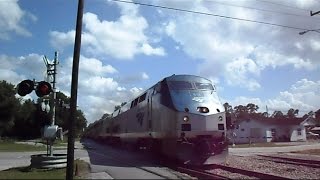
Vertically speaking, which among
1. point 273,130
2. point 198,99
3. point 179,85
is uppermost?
point 273,130

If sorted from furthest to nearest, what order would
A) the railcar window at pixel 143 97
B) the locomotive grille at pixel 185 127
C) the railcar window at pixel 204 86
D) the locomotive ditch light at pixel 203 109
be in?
the railcar window at pixel 143 97 < the railcar window at pixel 204 86 < the locomotive ditch light at pixel 203 109 < the locomotive grille at pixel 185 127

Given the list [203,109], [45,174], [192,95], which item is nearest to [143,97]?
[192,95]

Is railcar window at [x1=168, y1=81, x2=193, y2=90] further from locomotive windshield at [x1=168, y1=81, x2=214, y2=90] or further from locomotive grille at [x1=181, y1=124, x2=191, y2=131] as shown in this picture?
locomotive grille at [x1=181, y1=124, x2=191, y2=131]

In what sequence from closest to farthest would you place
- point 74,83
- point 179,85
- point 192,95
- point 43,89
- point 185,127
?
point 74,83
point 43,89
point 185,127
point 192,95
point 179,85

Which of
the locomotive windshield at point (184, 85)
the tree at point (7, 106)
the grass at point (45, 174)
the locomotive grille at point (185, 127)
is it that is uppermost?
the tree at point (7, 106)

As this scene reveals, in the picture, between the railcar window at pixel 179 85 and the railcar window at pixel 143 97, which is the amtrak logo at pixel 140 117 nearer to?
the railcar window at pixel 143 97

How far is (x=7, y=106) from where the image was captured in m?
90.1

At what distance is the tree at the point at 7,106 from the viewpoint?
89125 mm

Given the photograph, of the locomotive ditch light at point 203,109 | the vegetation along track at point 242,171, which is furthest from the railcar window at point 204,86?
the vegetation along track at point 242,171

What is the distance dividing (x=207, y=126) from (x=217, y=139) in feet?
2.56

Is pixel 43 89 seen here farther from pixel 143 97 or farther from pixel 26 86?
pixel 143 97

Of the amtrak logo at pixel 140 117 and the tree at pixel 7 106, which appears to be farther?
the tree at pixel 7 106

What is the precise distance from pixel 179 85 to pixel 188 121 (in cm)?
227

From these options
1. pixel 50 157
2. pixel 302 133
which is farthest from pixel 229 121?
pixel 302 133
